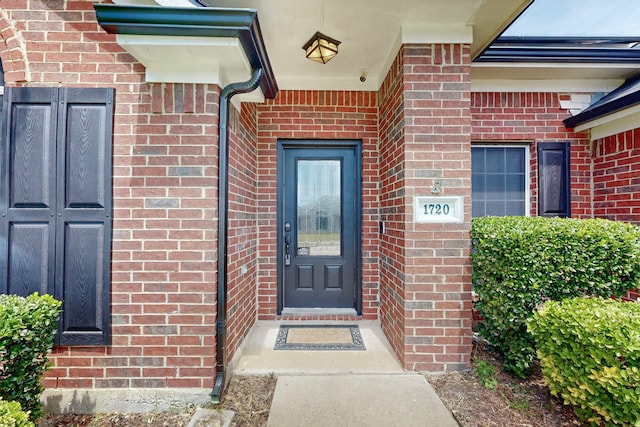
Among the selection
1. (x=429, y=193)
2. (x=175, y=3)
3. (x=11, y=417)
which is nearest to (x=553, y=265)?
(x=429, y=193)

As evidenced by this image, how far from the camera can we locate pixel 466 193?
8.45ft

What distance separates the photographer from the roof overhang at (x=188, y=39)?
6.13 feet

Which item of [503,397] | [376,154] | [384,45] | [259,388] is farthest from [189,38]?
[503,397]

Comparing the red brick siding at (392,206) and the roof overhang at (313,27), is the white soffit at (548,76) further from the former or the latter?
the red brick siding at (392,206)

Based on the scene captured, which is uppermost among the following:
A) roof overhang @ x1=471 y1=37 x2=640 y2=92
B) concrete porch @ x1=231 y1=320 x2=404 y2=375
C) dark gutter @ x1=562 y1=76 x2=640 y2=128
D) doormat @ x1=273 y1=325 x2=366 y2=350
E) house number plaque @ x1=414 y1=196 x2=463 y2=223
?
roof overhang @ x1=471 y1=37 x2=640 y2=92

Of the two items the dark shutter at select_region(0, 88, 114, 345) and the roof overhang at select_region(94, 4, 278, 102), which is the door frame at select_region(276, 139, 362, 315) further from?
the dark shutter at select_region(0, 88, 114, 345)

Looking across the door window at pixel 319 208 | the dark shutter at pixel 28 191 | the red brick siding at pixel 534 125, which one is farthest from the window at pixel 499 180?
the dark shutter at pixel 28 191

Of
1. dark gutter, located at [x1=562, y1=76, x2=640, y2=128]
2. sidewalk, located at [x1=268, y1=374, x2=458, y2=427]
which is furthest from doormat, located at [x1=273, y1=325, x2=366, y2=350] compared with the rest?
dark gutter, located at [x1=562, y1=76, x2=640, y2=128]

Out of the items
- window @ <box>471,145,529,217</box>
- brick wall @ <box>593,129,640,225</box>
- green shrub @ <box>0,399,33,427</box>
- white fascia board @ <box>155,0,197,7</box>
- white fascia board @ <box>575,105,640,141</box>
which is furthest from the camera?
window @ <box>471,145,529,217</box>

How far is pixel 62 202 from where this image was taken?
7.28 feet

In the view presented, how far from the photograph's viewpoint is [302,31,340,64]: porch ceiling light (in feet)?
8.65

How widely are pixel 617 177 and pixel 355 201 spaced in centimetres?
296

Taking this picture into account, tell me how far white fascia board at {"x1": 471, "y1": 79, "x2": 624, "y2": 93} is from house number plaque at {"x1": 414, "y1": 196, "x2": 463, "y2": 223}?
1.78 meters

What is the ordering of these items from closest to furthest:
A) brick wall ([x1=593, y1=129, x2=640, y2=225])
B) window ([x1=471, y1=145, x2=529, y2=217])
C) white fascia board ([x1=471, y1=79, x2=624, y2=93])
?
1. brick wall ([x1=593, y1=129, x2=640, y2=225])
2. white fascia board ([x1=471, y1=79, x2=624, y2=93])
3. window ([x1=471, y1=145, x2=529, y2=217])
